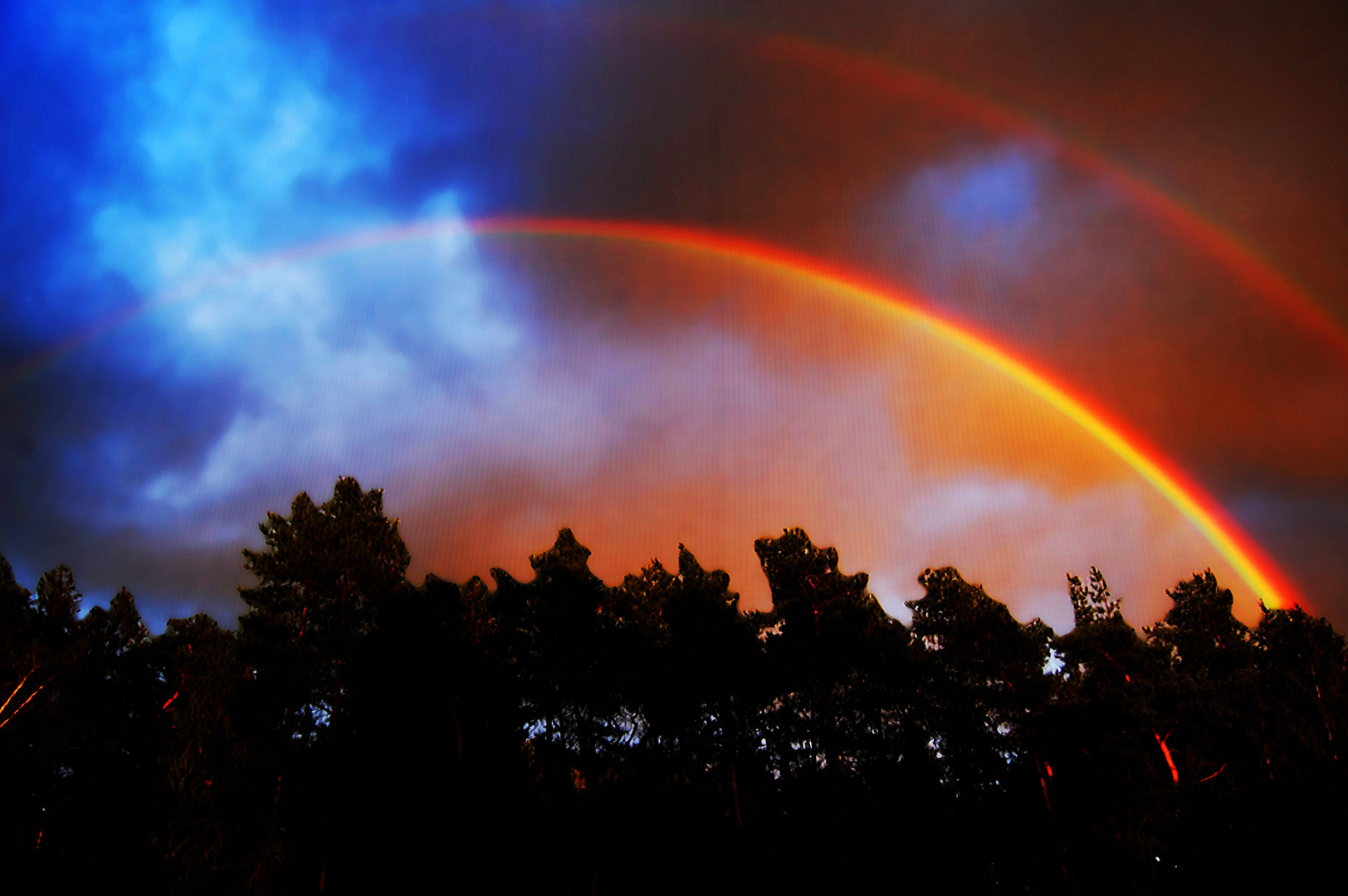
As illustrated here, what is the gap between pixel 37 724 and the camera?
34.4 meters

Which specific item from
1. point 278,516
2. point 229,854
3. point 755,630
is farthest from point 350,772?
point 755,630

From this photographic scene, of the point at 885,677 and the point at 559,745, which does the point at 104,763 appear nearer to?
the point at 559,745

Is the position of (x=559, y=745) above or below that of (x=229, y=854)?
above

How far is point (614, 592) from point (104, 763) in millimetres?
29154

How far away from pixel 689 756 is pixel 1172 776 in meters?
22.9

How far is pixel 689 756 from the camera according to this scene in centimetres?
3225

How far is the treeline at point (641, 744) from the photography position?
90.7 feet

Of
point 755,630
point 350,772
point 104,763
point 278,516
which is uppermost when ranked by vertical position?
point 278,516

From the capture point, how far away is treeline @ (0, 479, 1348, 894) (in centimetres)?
2764

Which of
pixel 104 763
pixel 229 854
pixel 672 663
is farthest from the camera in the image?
pixel 104 763

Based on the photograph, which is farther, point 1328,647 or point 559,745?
point 1328,647

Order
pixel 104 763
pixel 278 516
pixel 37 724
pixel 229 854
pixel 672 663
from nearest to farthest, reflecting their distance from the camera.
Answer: pixel 229 854 < pixel 278 516 < pixel 672 663 < pixel 37 724 < pixel 104 763

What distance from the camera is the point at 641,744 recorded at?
32.2 m

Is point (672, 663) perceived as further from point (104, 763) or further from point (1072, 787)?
point (104, 763)
